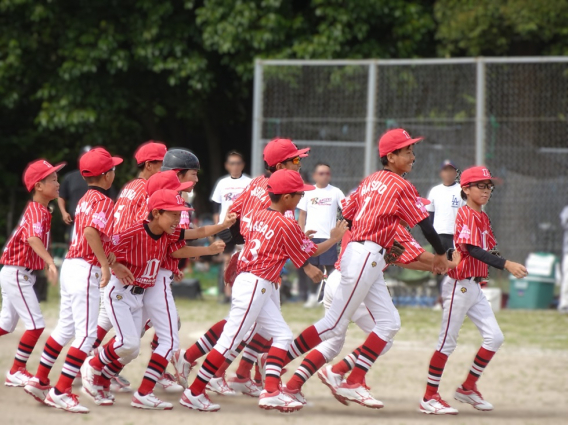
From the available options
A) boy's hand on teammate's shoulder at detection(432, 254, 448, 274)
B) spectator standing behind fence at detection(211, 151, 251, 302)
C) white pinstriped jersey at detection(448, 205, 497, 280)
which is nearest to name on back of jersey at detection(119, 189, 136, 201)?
spectator standing behind fence at detection(211, 151, 251, 302)

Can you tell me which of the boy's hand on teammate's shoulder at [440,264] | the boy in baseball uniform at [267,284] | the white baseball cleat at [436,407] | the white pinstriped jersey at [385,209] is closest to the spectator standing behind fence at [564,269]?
the white baseball cleat at [436,407]

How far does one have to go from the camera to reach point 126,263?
716 cm

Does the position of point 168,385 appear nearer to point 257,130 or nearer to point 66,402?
point 66,402

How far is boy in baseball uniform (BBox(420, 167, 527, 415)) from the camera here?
743 cm

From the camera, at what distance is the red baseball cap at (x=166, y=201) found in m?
6.95

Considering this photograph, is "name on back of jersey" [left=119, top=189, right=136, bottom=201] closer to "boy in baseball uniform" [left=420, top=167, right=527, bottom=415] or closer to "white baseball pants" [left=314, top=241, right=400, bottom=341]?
"white baseball pants" [left=314, top=241, right=400, bottom=341]

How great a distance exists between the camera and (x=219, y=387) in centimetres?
808

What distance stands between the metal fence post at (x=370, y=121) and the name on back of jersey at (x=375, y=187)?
241 inches

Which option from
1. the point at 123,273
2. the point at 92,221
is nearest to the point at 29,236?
the point at 92,221

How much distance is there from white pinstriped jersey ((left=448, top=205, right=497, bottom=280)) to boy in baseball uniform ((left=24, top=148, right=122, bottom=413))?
8.85 ft

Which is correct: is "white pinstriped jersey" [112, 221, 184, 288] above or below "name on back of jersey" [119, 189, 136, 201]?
below

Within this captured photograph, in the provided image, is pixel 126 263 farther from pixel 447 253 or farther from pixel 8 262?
pixel 447 253

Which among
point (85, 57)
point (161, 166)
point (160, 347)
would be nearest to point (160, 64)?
point (85, 57)

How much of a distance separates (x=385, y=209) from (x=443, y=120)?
7159 mm
